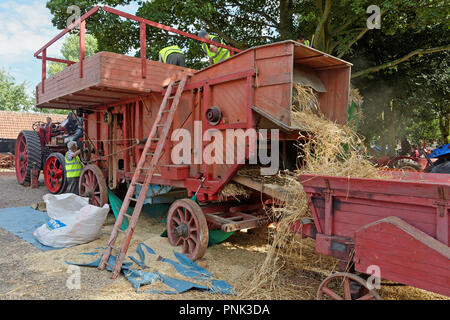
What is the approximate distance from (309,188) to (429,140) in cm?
2790

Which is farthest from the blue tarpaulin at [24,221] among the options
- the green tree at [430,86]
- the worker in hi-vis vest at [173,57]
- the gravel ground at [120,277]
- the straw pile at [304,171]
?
the green tree at [430,86]

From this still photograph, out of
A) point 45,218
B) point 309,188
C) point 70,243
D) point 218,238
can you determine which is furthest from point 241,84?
point 45,218

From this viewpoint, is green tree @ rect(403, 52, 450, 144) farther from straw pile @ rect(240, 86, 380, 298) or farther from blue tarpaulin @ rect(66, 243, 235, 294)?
blue tarpaulin @ rect(66, 243, 235, 294)

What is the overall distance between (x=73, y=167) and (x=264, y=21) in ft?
30.8

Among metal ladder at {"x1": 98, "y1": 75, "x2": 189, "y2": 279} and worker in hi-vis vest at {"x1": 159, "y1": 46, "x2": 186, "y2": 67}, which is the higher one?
worker in hi-vis vest at {"x1": 159, "y1": 46, "x2": 186, "y2": 67}

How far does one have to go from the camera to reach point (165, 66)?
5383 mm

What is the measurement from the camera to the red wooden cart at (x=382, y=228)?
2188 millimetres

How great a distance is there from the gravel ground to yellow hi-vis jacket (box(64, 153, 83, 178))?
7.09 ft

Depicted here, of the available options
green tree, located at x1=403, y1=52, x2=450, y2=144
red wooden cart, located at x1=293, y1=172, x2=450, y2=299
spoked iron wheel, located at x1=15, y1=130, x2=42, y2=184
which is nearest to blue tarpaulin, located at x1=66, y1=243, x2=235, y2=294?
red wooden cart, located at x1=293, y1=172, x2=450, y2=299

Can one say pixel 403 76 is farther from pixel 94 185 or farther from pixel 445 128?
pixel 94 185

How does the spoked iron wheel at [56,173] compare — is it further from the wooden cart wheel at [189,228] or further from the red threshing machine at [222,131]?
the wooden cart wheel at [189,228]

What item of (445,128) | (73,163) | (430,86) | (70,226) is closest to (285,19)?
(430,86)

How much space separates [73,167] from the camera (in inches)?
291

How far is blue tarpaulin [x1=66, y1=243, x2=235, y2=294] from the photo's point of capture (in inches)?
133
